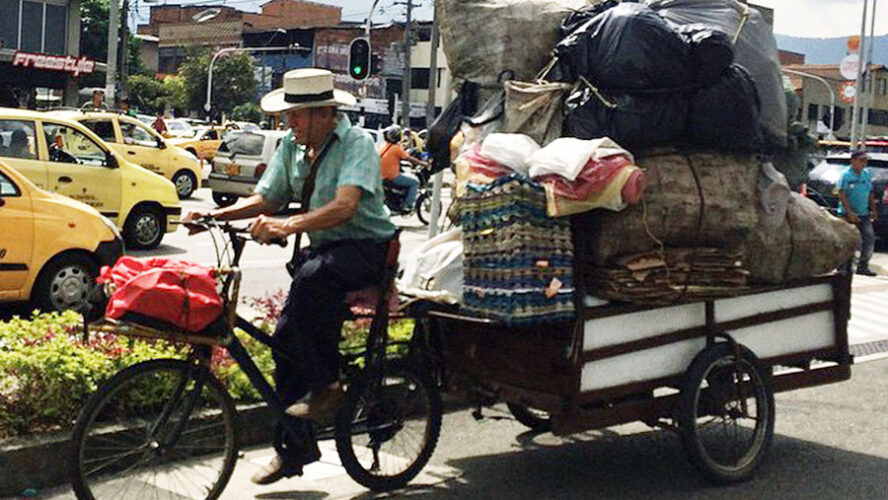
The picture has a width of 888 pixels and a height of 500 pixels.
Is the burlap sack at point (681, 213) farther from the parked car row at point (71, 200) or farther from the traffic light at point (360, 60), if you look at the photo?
the traffic light at point (360, 60)

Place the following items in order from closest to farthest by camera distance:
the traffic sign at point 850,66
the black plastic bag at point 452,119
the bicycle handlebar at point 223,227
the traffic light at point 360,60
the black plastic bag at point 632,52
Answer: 1. the bicycle handlebar at point 223,227
2. the black plastic bag at point 632,52
3. the black plastic bag at point 452,119
4. the traffic light at point 360,60
5. the traffic sign at point 850,66

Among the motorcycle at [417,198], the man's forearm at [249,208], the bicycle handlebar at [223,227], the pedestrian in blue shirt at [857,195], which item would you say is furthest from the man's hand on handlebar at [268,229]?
the motorcycle at [417,198]

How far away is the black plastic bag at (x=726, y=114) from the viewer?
5.64m

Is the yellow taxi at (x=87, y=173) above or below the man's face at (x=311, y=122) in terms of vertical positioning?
below

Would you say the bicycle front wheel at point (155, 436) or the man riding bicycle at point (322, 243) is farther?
the man riding bicycle at point (322, 243)

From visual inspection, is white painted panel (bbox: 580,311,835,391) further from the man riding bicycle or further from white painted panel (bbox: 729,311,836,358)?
the man riding bicycle

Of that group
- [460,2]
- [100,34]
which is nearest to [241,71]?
[100,34]

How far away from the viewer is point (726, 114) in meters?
5.66

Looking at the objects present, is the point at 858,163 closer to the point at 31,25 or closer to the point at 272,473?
the point at 272,473

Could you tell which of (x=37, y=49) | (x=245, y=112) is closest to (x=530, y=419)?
(x=37, y=49)

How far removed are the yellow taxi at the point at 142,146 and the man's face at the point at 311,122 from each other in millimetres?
14638

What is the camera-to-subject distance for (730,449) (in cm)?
608

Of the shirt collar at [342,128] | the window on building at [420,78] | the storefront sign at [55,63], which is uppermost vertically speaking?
the window on building at [420,78]

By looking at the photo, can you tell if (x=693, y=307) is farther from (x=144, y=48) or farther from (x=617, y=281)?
(x=144, y=48)
